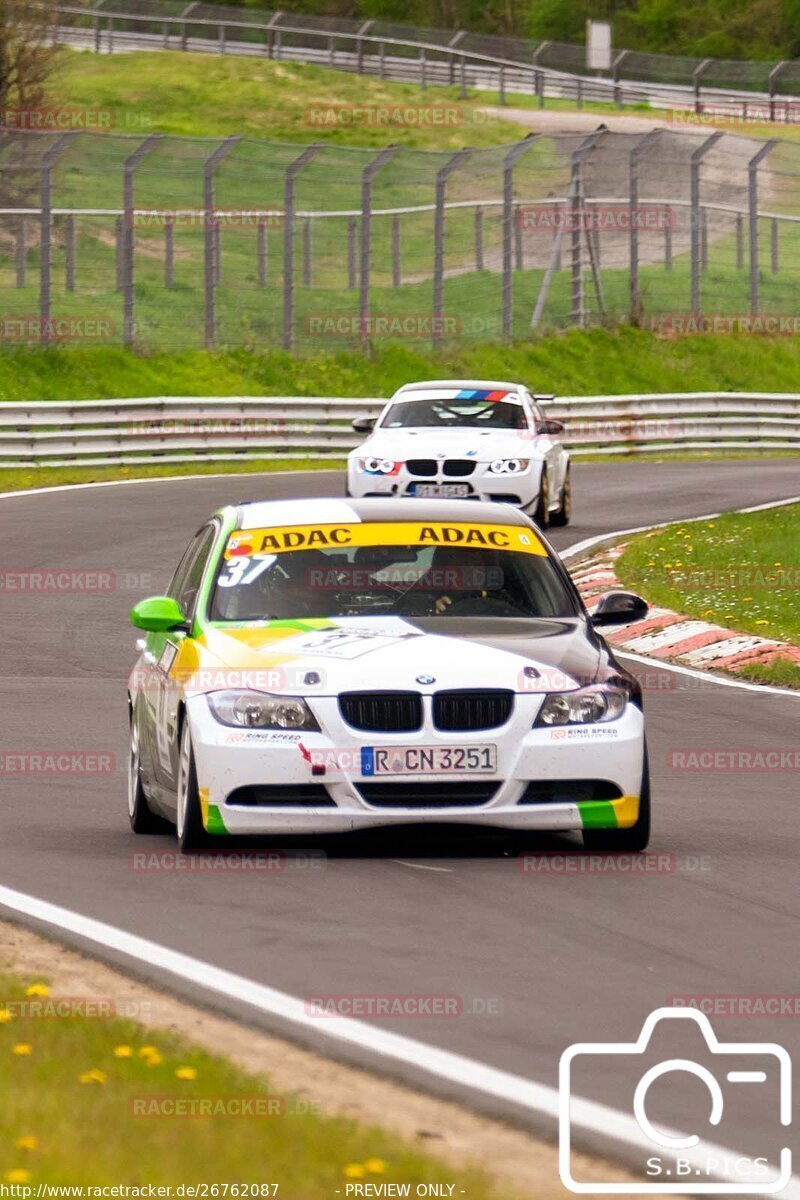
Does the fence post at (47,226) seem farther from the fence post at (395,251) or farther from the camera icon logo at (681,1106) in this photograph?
the camera icon logo at (681,1106)

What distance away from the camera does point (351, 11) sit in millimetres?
A: 126812

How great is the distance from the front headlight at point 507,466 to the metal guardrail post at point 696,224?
61.5 feet

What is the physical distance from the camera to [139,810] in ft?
34.1

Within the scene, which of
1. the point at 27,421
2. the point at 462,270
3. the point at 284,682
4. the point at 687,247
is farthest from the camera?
the point at 687,247

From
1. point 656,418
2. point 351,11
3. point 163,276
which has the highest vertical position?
point 351,11

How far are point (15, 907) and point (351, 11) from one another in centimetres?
12266

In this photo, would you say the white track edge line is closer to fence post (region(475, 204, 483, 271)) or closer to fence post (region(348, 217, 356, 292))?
fence post (region(348, 217, 356, 292))

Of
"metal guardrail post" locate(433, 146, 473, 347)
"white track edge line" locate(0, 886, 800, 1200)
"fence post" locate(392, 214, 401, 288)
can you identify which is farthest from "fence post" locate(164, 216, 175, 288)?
"white track edge line" locate(0, 886, 800, 1200)

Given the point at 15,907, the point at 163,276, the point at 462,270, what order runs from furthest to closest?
the point at 462,270 < the point at 163,276 < the point at 15,907

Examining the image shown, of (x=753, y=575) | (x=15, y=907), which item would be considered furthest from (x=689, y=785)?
(x=753, y=575)

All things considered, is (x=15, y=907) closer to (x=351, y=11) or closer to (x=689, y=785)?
(x=689, y=785)

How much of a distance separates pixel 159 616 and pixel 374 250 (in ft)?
103

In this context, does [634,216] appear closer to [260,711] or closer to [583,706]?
[583,706]

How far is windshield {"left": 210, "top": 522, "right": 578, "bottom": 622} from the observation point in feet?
33.4
